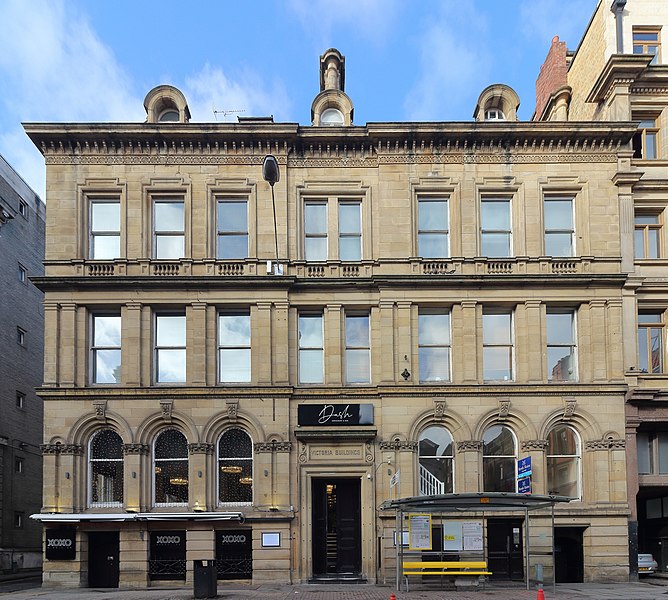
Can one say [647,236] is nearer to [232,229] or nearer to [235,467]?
[232,229]

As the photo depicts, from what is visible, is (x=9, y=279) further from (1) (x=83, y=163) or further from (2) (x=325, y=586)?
(2) (x=325, y=586)

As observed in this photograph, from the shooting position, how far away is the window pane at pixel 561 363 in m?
27.6

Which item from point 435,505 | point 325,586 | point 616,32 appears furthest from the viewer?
point 616,32

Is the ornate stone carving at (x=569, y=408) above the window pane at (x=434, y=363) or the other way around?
the other way around

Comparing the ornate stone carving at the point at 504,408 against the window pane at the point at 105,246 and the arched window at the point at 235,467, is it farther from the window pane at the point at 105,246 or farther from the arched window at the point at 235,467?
the window pane at the point at 105,246

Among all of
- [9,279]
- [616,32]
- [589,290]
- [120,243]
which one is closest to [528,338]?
[589,290]

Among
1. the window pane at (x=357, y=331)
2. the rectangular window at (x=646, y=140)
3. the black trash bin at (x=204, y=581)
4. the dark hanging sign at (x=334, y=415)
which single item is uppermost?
the rectangular window at (x=646, y=140)

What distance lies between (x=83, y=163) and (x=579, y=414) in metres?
20.7

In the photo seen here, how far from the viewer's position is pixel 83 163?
91.9 feet

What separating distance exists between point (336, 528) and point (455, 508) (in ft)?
18.3

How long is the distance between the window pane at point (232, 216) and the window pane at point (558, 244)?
11.6 metres

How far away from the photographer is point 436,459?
88.6 feet

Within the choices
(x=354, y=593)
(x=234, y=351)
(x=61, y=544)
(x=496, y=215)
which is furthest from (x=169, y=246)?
(x=354, y=593)

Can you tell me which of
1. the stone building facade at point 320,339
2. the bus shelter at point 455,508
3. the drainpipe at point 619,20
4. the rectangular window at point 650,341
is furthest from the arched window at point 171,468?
the drainpipe at point 619,20
